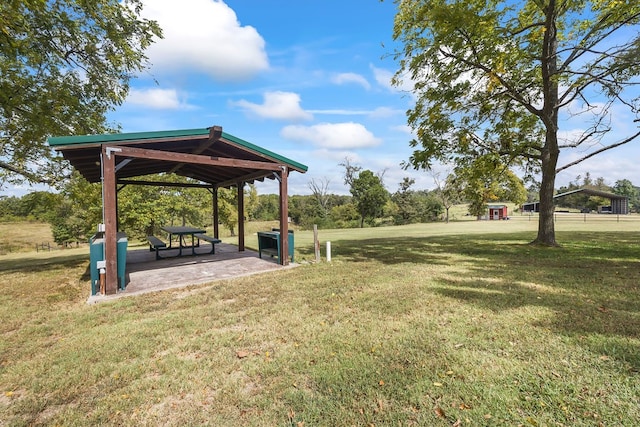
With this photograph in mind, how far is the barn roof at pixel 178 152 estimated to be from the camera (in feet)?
19.6

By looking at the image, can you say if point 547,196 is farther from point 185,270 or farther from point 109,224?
point 109,224

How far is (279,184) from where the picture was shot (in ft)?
28.6

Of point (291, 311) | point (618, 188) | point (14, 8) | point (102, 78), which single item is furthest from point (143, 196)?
point (618, 188)

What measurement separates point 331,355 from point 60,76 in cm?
1225

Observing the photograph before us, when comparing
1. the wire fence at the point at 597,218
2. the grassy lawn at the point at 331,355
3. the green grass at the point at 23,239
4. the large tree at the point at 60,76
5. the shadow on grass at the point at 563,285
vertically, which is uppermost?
the large tree at the point at 60,76

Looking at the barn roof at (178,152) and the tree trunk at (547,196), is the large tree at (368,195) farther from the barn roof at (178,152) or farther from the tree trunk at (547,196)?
the barn roof at (178,152)

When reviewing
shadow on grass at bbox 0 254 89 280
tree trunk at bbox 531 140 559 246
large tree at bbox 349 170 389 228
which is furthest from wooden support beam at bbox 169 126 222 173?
large tree at bbox 349 170 389 228

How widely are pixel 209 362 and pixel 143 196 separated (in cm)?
2147

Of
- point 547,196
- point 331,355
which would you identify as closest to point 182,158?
point 331,355

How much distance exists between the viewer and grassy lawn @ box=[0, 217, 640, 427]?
7.97 ft

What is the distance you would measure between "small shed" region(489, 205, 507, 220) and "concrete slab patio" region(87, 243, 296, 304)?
51.6 meters

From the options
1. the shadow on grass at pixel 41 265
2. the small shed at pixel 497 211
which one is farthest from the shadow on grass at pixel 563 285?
the small shed at pixel 497 211

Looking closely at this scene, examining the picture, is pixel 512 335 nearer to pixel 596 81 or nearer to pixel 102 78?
pixel 596 81

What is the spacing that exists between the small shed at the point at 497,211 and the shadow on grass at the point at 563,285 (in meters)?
44.3
